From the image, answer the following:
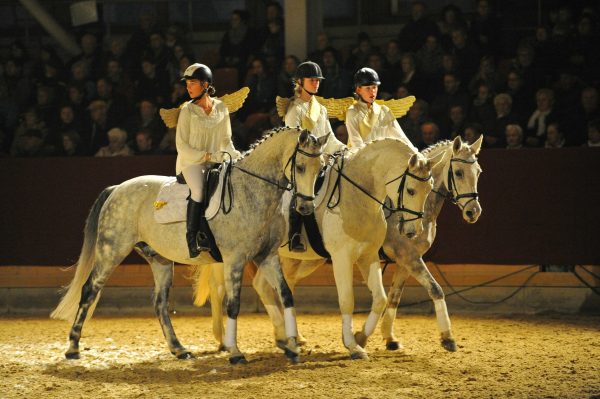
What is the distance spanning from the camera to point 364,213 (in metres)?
9.42

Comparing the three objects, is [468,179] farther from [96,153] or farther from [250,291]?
[96,153]

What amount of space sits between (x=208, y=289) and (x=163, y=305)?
65 cm

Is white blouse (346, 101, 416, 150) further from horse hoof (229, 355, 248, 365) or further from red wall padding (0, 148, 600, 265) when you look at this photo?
horse hoof (229, 355, 248, 365)

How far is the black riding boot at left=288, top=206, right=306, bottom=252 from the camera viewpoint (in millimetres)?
9633

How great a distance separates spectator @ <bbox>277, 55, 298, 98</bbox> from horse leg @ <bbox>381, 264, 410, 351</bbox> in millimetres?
4391

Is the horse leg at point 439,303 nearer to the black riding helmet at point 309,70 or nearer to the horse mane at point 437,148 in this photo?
the horse mane at point 437,148

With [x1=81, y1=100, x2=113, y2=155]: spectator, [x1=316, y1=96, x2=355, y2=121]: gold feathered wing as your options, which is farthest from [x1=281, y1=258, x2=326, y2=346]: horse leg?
[x1=81, y1=100, x2=113, y2=155]: spectator

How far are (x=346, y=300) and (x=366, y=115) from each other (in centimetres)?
202

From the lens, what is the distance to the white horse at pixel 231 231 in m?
8.90

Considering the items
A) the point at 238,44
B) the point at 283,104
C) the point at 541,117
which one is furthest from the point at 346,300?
the point at 238,44

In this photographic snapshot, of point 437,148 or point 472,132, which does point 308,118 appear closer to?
point 437,148

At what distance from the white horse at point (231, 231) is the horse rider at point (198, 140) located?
0.18 m

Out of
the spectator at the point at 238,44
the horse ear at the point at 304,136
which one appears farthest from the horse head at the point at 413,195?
the spectator at the point at 238,44

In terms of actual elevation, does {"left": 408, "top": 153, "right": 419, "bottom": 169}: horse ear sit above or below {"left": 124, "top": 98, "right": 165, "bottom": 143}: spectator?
below
